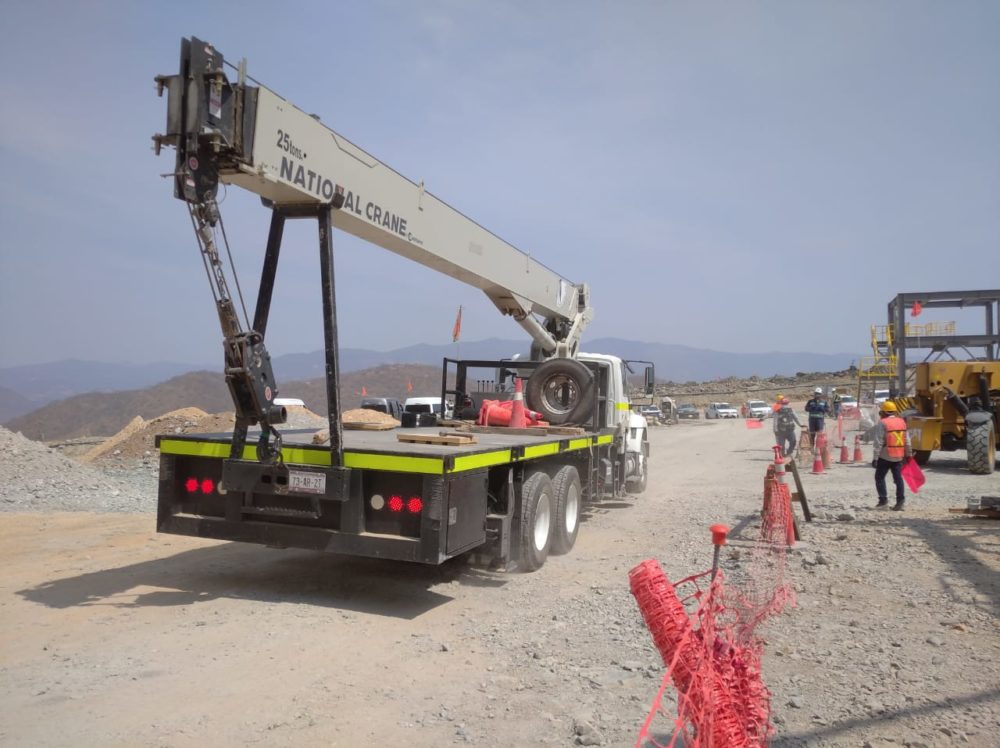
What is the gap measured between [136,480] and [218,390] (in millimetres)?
41690

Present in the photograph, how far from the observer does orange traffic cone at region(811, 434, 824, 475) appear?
16.2 meters

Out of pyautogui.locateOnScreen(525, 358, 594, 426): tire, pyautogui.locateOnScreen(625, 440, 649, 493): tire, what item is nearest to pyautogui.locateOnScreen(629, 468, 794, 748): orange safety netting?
pyautogui.locateOnScreen(525, 358, 594, 426): tire

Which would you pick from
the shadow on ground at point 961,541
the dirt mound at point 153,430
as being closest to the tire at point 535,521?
the shadow on ground at point 961,541

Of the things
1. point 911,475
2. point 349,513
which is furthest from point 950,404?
point 349,513

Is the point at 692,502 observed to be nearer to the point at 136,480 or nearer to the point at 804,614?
the point at 804,614

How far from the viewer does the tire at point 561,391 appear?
10070 millimetres

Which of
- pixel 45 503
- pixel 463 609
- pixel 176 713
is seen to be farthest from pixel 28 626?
pixel 45 503

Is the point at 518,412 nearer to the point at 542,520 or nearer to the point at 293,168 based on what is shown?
the point at 542,520

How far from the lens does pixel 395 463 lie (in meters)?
5.80

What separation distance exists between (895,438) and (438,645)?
7.83 meters

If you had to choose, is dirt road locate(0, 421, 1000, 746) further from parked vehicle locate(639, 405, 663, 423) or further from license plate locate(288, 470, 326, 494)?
parked vehicle locate(639, 405, 663, 423)

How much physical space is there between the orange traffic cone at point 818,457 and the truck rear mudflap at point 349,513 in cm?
1200

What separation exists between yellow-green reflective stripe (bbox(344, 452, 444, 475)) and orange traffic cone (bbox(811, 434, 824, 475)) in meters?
12.8

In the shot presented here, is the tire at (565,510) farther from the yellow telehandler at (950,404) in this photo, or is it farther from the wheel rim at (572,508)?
the yellow telehandler at (950,404)
